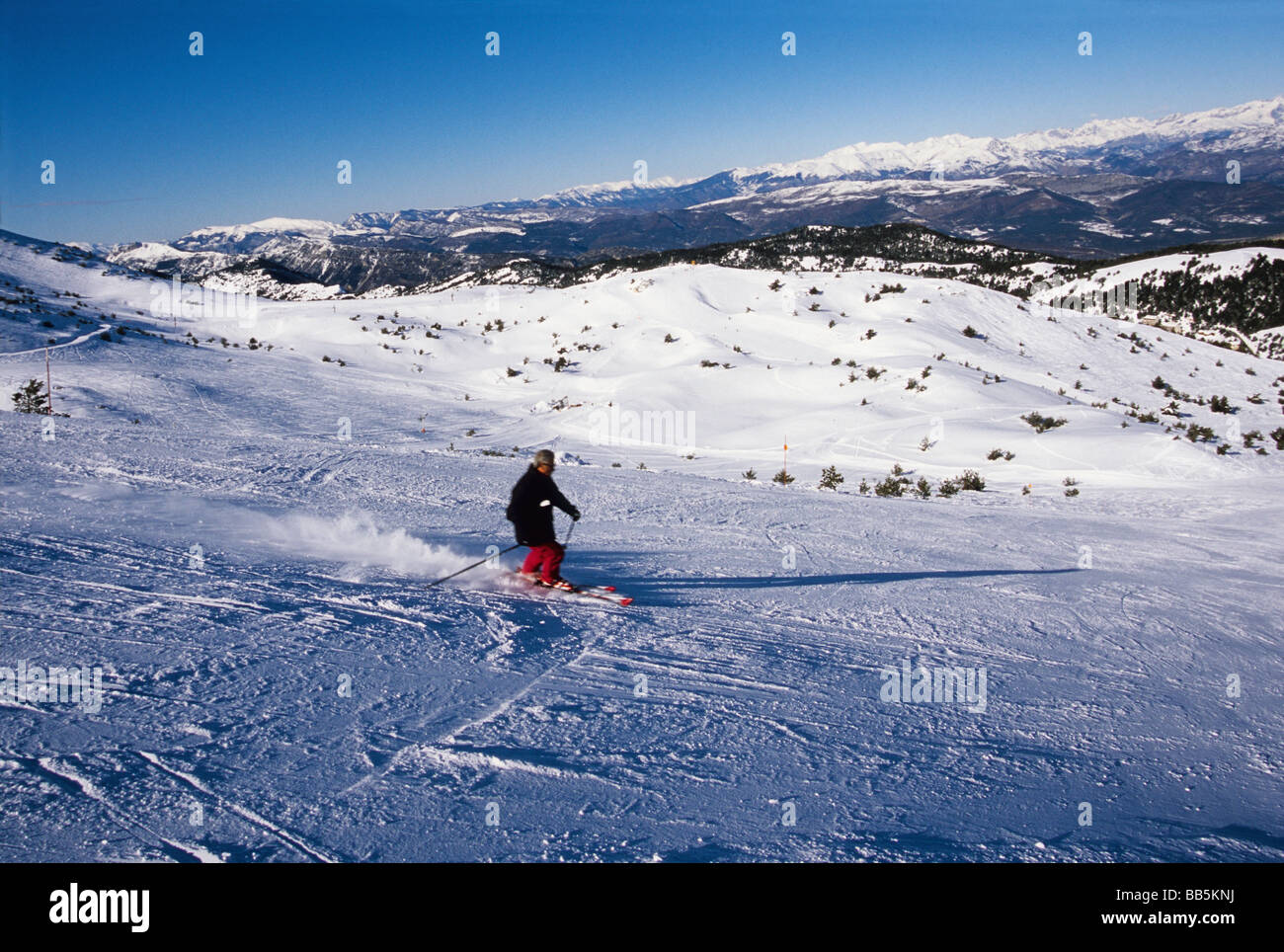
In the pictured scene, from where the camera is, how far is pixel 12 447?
11.4 meters

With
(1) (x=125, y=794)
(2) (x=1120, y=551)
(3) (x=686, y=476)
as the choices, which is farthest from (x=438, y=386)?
(1) (x=125, y=794)

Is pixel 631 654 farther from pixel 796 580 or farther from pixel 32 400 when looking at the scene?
pixel 32 400

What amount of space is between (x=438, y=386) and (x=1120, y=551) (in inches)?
893

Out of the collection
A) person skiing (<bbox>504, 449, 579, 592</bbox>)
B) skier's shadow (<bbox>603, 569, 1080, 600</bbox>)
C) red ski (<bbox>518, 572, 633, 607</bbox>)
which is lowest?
skier's shadow (<bbox>603, 569, 1080, 600</bbox>)

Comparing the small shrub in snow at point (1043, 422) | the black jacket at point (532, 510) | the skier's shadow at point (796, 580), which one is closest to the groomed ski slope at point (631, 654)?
the skier's shadow at point (796, 580)

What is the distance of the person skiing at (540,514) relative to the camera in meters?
7.54

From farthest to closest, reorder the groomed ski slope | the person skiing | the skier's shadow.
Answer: the skier's shadow, the person skiing, the groomed ski slope

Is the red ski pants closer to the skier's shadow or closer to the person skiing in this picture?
the person skiing

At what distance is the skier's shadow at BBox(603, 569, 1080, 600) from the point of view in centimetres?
802

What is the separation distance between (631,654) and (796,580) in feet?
10.6

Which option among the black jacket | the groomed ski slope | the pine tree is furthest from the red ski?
the pine tree

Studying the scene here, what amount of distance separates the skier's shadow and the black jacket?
1.17 meters

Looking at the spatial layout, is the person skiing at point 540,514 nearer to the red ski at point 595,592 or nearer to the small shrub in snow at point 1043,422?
the red ski at point 595,592
